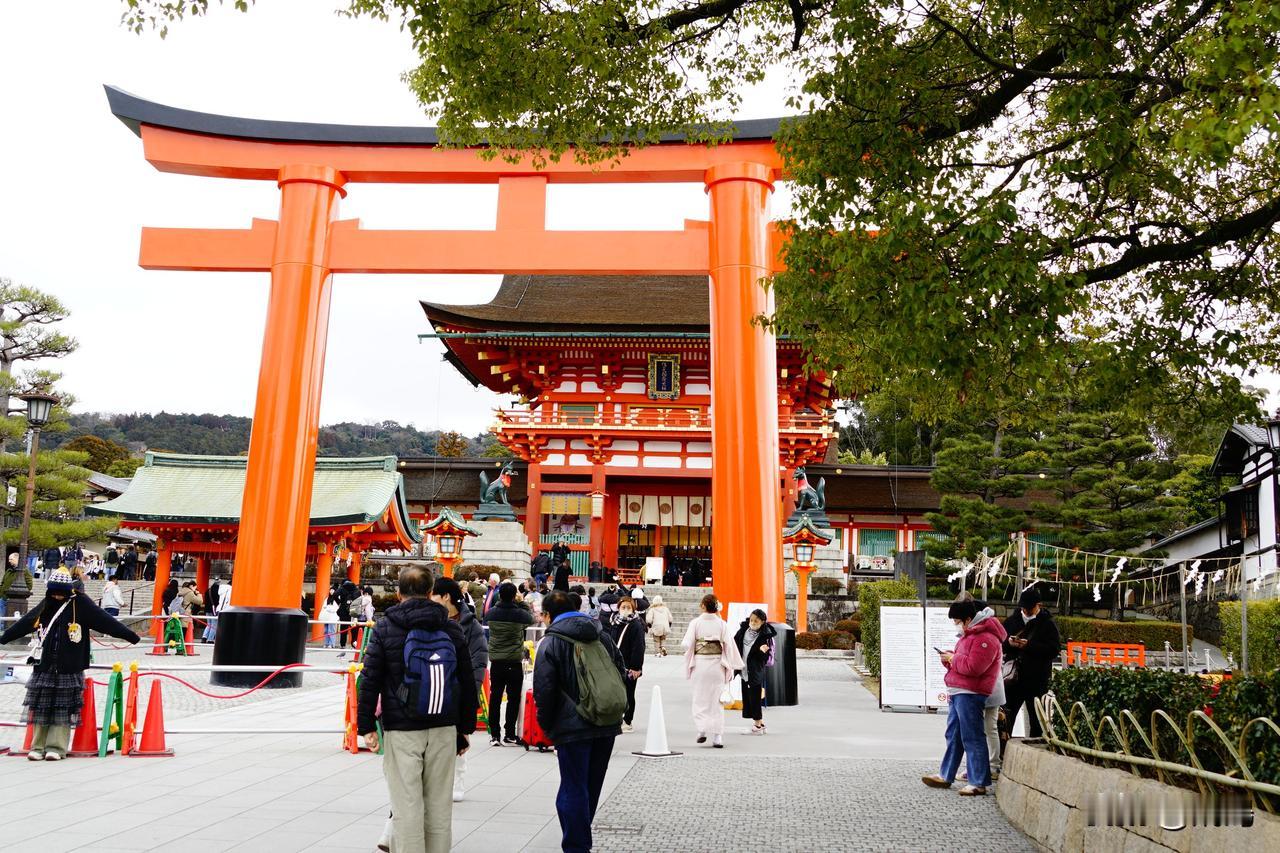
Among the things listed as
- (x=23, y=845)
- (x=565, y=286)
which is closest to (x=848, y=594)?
(x=565, y=286)

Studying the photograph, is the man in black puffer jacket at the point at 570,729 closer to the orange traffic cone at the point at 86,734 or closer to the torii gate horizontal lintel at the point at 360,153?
the orange traffic cone at the point at 86,734

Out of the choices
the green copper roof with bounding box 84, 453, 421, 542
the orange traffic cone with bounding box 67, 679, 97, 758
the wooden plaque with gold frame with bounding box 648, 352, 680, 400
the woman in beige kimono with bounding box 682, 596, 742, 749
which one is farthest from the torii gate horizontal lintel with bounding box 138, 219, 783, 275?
the wooden plaque with gold frame with bounding box 648, 352, 680, 400

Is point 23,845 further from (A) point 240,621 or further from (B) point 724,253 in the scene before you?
(B) point 724,253

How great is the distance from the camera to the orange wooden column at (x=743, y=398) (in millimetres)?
12312

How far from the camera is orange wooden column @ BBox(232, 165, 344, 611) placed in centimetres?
1280

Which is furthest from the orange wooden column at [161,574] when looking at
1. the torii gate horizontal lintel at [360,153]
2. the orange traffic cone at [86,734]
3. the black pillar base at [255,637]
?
the orange traffic cone at [86,734]

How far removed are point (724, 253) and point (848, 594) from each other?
1429 centimetres

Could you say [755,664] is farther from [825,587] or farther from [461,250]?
[825,587]

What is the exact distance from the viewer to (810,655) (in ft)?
71.0

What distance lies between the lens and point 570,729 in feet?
15.8

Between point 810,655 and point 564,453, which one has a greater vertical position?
point 564,453

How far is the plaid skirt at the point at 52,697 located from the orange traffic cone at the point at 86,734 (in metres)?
0.18

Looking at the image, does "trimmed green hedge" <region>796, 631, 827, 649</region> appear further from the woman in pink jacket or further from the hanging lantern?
the woman in pink jacket

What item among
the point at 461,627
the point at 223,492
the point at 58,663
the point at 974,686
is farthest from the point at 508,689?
the point at 223,492
